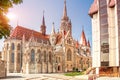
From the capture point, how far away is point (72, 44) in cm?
7744

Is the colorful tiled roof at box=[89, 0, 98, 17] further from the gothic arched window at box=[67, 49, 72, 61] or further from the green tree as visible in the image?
the gothic arched window at box=[67, 49, 72, 61]

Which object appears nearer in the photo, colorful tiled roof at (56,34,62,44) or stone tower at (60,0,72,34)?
colorful tiled roof at (56,34,62,44)

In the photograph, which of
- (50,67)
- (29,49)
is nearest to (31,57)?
(29,49)

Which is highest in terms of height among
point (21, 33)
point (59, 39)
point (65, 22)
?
point (65, 22)

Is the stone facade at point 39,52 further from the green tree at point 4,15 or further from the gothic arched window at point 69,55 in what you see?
the green tree at point 4,15

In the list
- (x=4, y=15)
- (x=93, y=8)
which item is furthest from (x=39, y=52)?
(x=4, y=15)

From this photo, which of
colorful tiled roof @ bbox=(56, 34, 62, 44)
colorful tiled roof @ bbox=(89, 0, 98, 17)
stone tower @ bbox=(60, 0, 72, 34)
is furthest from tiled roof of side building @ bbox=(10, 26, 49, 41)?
colorful tiled roof @ bbox=(89, 0, 98, 17)

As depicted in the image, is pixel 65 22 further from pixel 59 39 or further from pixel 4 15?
pixel 4 15

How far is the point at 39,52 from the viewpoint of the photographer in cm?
6344

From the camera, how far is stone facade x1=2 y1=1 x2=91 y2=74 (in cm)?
6219

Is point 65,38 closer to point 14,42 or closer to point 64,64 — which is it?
point 64,64

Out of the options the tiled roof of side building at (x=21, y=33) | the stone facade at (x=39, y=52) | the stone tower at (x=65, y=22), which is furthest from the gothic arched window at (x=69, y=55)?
the stone tower at (x=65, y=22)

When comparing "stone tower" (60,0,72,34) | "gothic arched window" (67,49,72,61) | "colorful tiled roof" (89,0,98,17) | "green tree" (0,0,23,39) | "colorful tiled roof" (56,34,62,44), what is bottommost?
"gothic arched window" (67,49,72,61)

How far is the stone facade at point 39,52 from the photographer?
6219 centimetres
